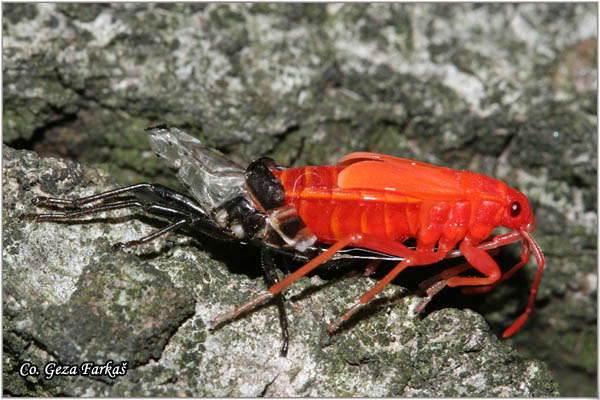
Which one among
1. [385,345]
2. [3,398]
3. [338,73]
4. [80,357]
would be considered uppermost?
[338,73]

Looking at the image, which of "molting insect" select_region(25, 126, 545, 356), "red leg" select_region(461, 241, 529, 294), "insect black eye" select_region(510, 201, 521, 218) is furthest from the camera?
"red leg" select_region(461, 241, 529, 294)

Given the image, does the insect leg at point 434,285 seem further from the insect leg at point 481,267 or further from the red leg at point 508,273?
the red leg at point 508,273

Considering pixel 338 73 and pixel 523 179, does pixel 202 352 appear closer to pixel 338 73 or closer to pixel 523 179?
pixel 338 73

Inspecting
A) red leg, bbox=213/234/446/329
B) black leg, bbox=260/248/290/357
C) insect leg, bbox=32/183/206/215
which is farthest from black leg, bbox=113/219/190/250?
red leg, bbox=213/234/446/329

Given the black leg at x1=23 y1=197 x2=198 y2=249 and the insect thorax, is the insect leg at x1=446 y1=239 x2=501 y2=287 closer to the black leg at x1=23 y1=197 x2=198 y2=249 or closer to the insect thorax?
the insect thorax

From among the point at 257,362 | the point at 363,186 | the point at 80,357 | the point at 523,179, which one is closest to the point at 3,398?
the point at 80,357

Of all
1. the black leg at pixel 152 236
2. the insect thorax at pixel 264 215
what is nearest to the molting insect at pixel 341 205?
the insect thorax at pixel 264 215
